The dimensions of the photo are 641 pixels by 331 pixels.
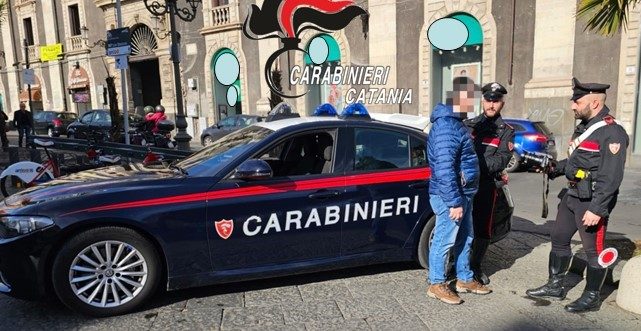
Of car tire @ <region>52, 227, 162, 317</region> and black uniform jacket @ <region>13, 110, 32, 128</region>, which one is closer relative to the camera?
car tire @ <region>52, 227, 162, 317</region>

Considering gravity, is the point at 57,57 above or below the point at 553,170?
above

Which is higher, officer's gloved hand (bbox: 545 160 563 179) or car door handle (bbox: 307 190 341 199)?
officer's gloved hand (bbox: 545 160 563 179)

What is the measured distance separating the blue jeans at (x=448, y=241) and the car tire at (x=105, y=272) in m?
2.20

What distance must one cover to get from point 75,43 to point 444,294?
35.7m

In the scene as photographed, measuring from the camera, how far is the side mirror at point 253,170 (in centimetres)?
372

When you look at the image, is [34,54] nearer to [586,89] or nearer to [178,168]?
[178,168]

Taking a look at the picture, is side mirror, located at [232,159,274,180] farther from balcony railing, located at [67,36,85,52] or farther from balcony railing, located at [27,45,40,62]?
balcony railing, located at [27,45,40,62]

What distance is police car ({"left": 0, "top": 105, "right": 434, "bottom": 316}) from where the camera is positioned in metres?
3.47

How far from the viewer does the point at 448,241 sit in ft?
12.5

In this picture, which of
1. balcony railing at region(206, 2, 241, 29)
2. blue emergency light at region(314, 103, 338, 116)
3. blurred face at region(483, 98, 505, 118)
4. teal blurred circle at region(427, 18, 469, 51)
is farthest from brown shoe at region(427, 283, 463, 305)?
balcony railing at region(206, 2, 241, 29)

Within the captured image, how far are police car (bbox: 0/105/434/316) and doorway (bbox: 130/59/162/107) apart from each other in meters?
29.0

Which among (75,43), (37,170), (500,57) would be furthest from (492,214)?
(75,43)

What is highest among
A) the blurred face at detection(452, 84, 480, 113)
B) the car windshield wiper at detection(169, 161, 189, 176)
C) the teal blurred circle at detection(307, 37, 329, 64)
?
the teal blurred circle at detection(307, 37, 329, 64)

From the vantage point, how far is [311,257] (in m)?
4.09
